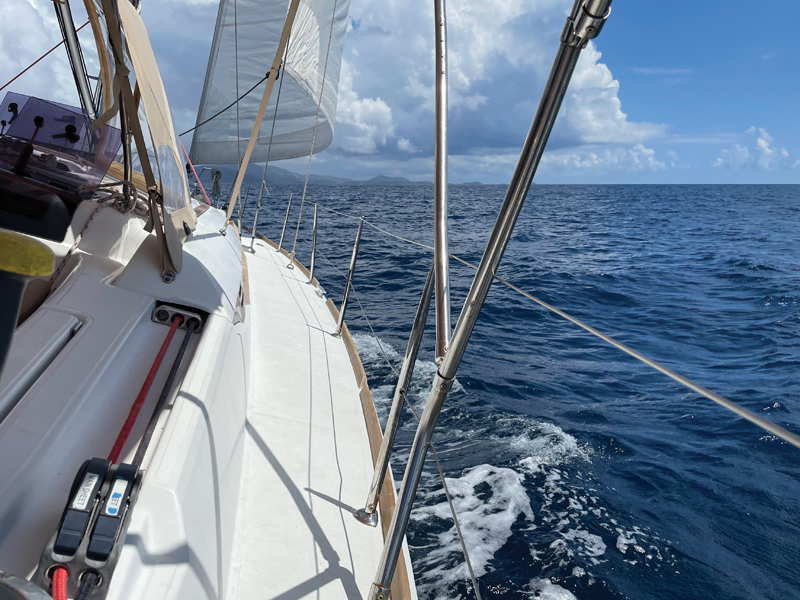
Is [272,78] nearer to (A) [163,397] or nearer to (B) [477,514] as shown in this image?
(A) [163,397]

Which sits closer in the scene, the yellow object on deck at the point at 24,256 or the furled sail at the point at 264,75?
the yellow object on deck at the point at 24,256

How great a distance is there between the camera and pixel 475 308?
2.80ft

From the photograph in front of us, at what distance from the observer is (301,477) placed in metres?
1.56

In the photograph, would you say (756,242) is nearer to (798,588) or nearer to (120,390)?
(798,588)

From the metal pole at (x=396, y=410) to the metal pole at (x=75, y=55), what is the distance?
7.63ft

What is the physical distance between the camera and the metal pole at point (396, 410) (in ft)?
4.43

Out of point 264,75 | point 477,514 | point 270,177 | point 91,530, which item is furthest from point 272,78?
point 270,177

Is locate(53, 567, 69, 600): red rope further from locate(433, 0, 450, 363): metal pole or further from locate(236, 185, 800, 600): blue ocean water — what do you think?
locate(236, 185, 800, 600): blue ocean water

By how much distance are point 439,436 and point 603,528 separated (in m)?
1.00

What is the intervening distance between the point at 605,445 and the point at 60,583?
307 cm

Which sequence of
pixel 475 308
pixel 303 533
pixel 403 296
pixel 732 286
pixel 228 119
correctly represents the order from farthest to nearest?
pixel 732 286 < pixel 403 296 < pixel 228 119 < pixel 303 533 < pixel 475 308

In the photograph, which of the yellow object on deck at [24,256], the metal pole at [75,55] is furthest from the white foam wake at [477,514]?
the metal pole at [75,55]

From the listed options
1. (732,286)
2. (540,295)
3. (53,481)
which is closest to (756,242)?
(732,286)

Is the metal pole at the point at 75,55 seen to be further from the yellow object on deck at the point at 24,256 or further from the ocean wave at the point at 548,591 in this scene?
the ocean wave at the point at 548,591
